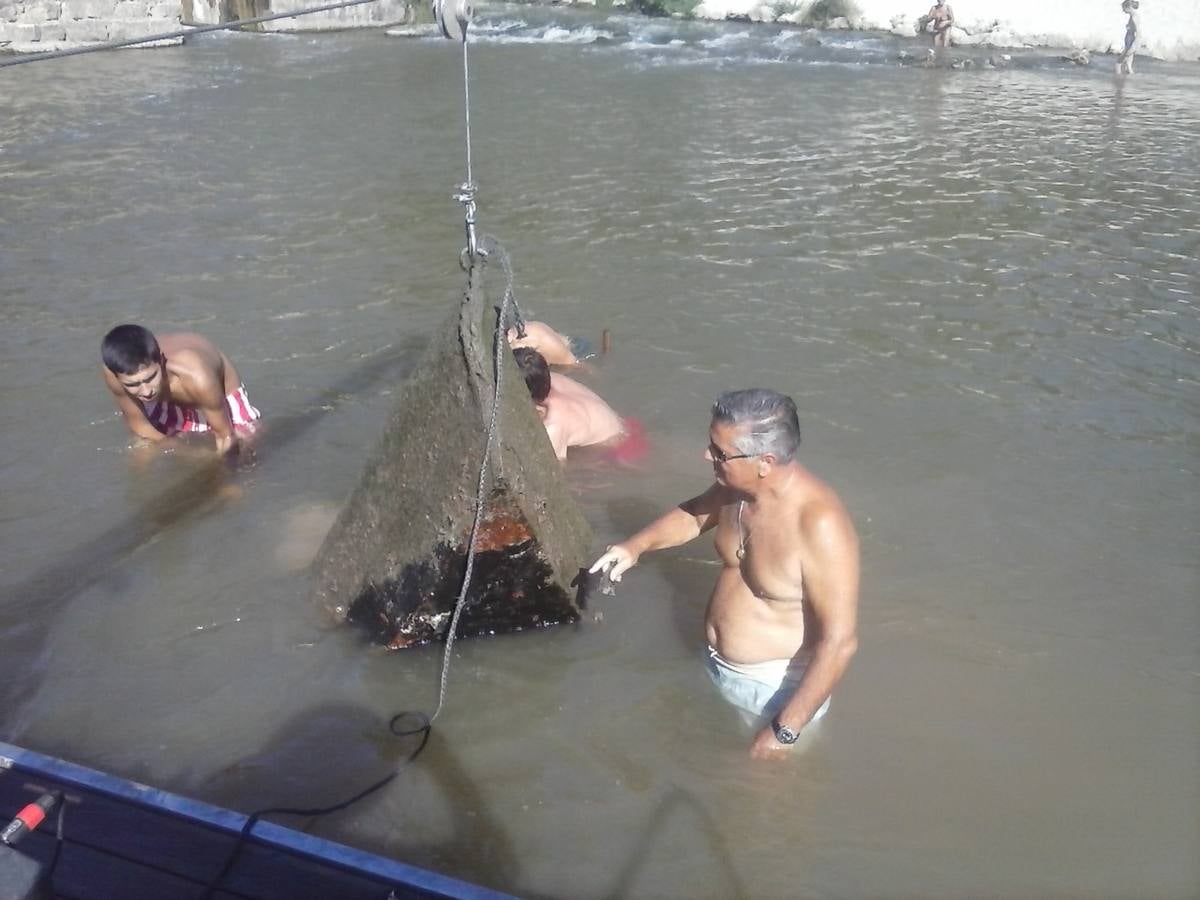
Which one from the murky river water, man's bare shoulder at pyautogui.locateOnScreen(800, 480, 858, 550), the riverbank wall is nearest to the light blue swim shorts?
the murky river water

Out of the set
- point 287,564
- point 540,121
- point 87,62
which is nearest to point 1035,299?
point 287,564

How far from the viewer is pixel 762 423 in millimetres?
3309

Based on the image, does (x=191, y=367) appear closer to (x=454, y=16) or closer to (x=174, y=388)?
(x=174, y=388)

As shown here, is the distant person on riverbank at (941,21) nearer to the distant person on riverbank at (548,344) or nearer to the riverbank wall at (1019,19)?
the riverbank wall at (1019,19)

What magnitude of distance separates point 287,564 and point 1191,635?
4097 mm

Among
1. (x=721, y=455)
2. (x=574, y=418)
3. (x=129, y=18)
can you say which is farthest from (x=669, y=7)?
(x=721, y=455)

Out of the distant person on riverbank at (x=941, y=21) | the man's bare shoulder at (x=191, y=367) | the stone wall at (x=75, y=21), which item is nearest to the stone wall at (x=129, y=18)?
the stone wall at (x=75, y=21)

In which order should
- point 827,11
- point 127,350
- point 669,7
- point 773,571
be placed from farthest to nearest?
1. point 669,7
2. point 827,11
3. point 127,350
4. point 773,571

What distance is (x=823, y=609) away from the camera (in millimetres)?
3346

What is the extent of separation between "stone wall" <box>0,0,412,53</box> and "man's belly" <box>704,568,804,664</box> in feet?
56.9

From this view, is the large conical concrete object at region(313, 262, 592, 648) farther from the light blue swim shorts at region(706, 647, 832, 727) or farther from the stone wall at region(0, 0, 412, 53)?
the stone wall at region(0, 0, 412, 53)

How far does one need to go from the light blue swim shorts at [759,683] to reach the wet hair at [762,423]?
2.69ft

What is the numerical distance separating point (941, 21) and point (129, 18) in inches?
659

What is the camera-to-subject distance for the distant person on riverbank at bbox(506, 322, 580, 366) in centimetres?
664
